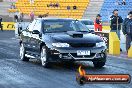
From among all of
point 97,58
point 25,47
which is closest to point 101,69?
point 97,58

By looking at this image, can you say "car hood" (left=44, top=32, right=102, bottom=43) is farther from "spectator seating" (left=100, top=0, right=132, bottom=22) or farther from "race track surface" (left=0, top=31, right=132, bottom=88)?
"spectator seating" (left=100, top=0, right=132, bottom=22)

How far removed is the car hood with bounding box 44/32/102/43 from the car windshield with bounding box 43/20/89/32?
47 centimetres

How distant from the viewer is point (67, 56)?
1256 centimetres

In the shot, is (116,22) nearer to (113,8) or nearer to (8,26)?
(113,8)

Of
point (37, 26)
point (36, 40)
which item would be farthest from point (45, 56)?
point (37, 26)

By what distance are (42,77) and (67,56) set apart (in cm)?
192

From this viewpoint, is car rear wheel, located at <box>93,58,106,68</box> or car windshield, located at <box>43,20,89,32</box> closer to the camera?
car rear wheel, located at <box>93,58,106,68</box>

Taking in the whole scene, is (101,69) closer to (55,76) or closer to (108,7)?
(55,76)

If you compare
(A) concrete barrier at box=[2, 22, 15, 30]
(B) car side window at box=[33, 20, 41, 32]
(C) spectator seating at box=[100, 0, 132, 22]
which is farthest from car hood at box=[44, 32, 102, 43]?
(A) concrete barrier at box=[2, 22, 15, 30]

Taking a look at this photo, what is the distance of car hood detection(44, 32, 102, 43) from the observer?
1266cm

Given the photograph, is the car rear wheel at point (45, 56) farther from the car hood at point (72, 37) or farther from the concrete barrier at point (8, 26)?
the concrete barrier at point (8, 26)

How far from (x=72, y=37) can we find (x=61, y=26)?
112 centimetres

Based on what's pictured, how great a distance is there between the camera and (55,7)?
182 ft

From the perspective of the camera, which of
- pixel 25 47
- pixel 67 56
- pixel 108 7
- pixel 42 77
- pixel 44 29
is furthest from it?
pixel 108 7
